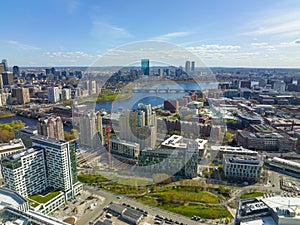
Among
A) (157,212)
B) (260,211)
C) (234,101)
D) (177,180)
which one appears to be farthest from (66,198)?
(234,101)

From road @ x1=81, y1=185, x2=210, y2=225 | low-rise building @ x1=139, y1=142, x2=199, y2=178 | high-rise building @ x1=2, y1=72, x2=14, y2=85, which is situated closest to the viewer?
road @ x1=81, y1=185, x2=210, y2=225

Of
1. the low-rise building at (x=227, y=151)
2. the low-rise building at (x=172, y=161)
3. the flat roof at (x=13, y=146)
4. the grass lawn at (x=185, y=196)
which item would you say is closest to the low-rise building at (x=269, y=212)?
the grass lawn at (x=185, y=196)

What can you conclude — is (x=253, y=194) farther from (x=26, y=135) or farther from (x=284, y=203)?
(x=26, y=135)

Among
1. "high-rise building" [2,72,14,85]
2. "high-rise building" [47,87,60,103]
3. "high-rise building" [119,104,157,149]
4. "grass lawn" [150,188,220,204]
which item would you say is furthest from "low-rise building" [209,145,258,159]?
"high-rise building" [2,72,14,85]

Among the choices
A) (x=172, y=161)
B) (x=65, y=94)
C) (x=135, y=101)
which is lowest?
(x=172, y=161)

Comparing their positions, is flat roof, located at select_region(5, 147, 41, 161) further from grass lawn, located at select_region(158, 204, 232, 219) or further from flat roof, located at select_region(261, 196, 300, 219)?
flat roof, located at select_region(261, 196, 300, 219)

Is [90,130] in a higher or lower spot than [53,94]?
lower

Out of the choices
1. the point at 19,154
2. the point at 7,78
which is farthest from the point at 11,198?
the point at 7,78
